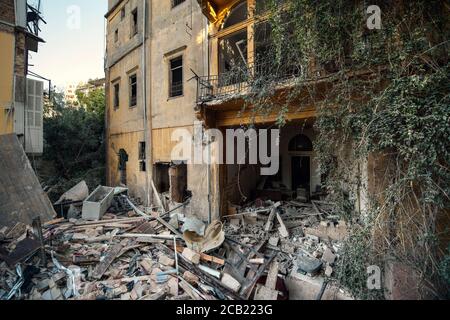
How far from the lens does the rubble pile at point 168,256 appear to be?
4832mm

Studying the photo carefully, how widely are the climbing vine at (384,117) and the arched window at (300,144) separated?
612cm

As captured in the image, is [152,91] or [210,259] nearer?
[210,259]

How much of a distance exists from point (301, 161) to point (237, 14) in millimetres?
6780

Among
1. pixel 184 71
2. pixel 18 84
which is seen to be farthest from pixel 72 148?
pixel 184 71

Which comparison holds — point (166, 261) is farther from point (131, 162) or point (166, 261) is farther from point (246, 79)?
point (131, 162)

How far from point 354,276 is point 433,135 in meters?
2.84

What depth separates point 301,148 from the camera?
1112 cm

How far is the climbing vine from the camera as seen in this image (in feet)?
12.0

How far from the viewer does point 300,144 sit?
36.7 ft

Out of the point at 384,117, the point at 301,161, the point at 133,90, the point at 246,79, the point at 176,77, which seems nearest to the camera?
the point at 384,117

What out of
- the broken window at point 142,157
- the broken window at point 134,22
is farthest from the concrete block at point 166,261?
the broken window at point 134,22

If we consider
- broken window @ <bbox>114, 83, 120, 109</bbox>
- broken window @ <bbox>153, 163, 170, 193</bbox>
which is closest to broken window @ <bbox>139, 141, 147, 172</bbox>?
broken window @ <bbox>153, 163, 170, 193</bbox>

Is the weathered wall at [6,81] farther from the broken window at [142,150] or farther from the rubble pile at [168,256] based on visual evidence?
the broken window at [142,150]
